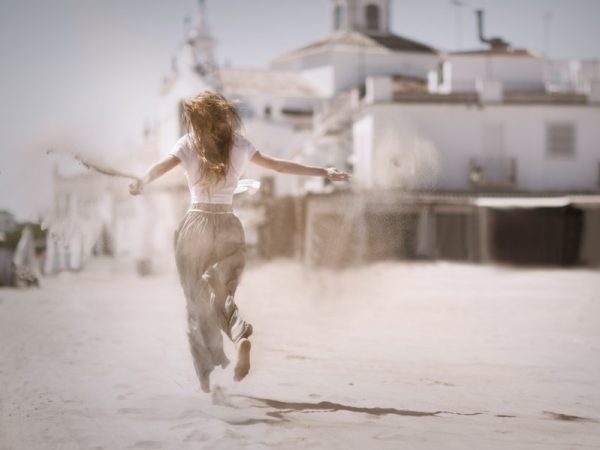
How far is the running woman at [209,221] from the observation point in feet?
16.9

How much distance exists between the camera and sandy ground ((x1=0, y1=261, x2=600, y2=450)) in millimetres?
4426

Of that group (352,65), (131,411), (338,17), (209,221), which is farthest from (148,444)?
(338,17)

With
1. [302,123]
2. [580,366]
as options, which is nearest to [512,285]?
[580,366]

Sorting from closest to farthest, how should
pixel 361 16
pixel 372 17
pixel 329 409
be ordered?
1. pixel 329 409
2. pixel 361 16
3. pixel 372 17

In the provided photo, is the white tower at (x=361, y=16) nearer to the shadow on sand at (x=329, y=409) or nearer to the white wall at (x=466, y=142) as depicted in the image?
the white wall at (x=466, y=142)

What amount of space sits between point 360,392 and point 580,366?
2402 millimetres

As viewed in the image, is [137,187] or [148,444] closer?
[148,444]

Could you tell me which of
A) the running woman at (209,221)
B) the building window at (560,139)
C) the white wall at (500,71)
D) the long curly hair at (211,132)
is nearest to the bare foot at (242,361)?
the running woman at (209,221)

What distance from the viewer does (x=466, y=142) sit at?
31.3 m

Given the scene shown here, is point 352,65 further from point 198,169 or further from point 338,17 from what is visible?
A: point 198,169

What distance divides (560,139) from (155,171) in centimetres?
2920

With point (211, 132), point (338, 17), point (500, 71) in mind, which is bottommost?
point (211, 132)

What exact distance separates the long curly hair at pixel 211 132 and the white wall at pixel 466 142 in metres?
25.4

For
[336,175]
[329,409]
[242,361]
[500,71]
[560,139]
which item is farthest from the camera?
[500,71]
